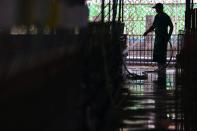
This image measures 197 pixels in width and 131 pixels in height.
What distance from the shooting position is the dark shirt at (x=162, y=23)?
12969mm

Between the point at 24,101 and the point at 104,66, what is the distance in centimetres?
223

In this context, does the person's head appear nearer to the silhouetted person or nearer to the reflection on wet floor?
the silhouetted person

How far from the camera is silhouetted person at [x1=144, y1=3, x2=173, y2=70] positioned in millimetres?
12969

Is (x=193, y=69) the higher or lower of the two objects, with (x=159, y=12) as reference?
lower

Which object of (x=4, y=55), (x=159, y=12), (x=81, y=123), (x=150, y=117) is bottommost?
(x=150, y=117)

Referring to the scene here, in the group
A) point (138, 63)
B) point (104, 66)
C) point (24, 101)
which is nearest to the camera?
point (24, 101)

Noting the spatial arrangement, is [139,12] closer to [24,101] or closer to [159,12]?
[159,12]

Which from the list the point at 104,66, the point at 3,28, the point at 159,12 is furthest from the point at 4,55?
the point at 159,12

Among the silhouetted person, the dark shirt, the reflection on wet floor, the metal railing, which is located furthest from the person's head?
the metal railing

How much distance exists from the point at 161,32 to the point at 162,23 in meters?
0.23

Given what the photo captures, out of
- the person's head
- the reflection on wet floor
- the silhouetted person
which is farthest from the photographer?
the silhouetted person

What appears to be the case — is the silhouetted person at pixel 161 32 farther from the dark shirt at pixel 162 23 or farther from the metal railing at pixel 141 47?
the metal railing at pixel 141 47

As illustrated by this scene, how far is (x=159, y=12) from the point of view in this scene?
1299 centimetres

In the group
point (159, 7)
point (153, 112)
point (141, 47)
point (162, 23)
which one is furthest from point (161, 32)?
point (153, 112)
